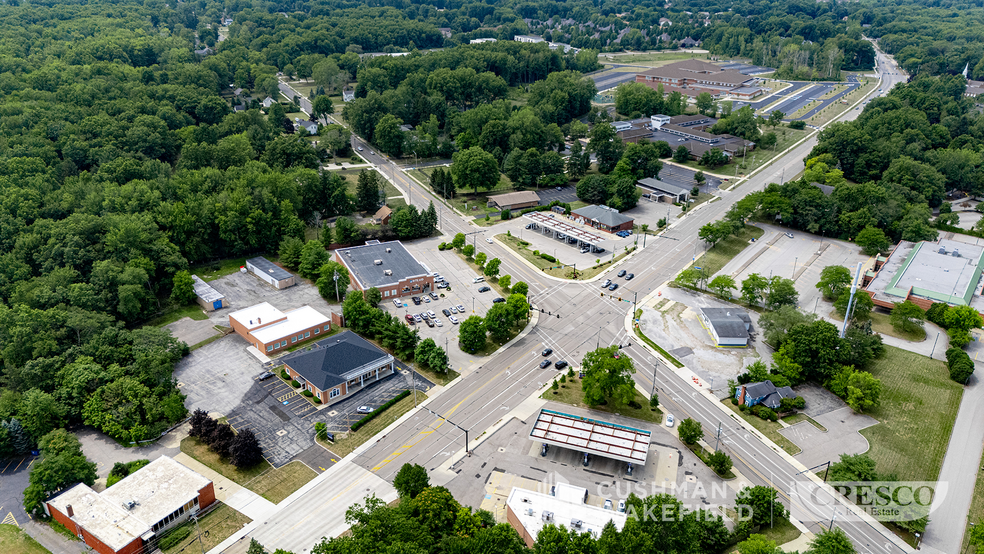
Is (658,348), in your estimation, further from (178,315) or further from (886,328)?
(178,315)

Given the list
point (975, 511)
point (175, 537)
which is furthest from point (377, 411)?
point (975, 511)

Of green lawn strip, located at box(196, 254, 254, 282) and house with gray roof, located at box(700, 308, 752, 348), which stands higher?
green lawn strip, located at box(196, 254, 254, 282)

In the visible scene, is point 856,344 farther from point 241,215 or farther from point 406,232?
point 241,215

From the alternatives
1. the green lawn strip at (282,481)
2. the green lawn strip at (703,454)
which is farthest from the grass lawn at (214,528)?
the green lawn strip at (703,454)

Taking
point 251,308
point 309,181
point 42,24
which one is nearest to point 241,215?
point 309,181

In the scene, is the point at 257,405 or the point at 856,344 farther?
the point at 856,344

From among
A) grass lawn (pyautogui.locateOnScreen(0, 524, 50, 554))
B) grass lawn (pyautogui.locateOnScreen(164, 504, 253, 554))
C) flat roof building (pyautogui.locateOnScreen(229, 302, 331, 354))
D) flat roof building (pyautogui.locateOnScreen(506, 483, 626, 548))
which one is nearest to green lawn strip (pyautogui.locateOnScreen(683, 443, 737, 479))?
flat roof building (pyautogui.locateOnScreen(506, 483, 626, 548))

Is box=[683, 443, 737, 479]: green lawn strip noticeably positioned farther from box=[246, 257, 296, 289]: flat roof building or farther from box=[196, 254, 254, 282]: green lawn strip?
box=[196, 254, 254, 282]: green lawn strip
